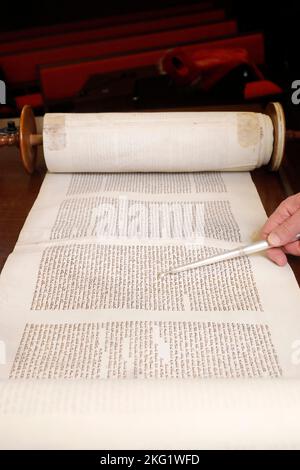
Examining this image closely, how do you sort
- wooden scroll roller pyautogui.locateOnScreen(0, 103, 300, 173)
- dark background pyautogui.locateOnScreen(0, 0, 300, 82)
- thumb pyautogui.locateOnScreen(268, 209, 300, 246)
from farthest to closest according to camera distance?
dark background pyautogui.locateOnScreen(0, 0, 300, 82), wooden scroll roller pyautogui.locateOnScreen(0, 103, 300, 173), thumb pyautogui.locateOnScreen(268, 209, 300, 246)

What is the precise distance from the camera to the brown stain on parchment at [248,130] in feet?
2.47

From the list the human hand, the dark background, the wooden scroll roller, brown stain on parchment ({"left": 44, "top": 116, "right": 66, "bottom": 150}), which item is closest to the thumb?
the human hand

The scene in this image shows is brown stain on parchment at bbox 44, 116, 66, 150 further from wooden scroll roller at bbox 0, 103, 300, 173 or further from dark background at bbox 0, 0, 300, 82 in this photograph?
dark background at bbox 0, 0, 300, 82

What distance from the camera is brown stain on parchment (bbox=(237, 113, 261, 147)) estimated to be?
A: 29.6 inches

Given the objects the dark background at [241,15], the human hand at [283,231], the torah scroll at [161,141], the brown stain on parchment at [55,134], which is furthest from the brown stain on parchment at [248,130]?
the dark background at [241,15]

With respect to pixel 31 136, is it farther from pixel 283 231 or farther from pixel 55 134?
pixel 283 231

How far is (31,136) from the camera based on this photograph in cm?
77

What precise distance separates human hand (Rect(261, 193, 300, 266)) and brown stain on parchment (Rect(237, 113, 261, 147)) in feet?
0.55

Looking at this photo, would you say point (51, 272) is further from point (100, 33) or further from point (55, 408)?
point (100, 33)

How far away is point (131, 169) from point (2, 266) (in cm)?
28

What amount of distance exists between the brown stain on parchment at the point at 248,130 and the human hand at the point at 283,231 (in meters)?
0.17

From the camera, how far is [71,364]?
1.56 ft

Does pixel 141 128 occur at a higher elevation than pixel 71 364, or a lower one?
higher

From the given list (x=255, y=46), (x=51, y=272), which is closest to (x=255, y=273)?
(x=51, y=272)
